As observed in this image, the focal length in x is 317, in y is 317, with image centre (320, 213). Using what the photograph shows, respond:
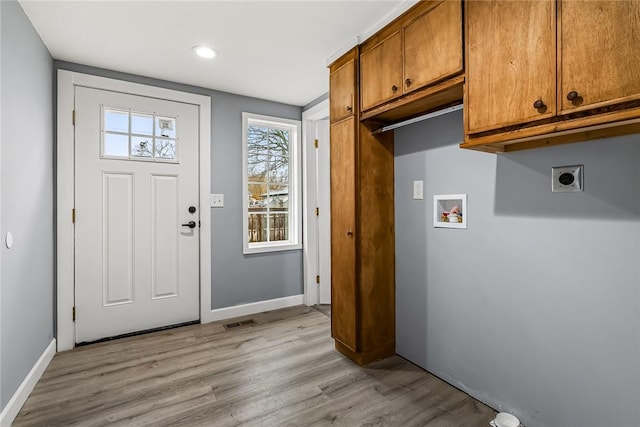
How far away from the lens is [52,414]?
1.76 metres

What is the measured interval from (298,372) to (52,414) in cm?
140

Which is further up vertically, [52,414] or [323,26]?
[323,26]

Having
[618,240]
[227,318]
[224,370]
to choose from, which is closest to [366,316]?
[224,370]

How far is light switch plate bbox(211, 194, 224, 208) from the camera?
317 cm

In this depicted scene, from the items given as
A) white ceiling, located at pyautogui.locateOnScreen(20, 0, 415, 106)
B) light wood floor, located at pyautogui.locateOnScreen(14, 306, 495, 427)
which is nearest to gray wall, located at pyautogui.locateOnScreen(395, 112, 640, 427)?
light wood floor, located at pyautogui.locateOnScreen(14, 306, 495, 427)

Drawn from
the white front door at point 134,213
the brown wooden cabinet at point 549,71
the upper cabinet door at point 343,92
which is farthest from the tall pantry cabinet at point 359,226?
the white front door at point 134,213

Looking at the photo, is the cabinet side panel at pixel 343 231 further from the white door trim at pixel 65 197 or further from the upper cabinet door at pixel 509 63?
the white door trim at pixel 65 197

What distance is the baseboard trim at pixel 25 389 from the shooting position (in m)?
1.63

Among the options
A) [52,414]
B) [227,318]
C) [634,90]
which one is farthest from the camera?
[227,318]

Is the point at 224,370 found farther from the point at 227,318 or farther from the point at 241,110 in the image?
the point at 241,110

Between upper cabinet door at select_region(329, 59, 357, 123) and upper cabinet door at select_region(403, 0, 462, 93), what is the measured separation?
477mm

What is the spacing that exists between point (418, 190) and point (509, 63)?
3.20 feet

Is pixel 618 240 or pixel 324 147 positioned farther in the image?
pixel 324 147

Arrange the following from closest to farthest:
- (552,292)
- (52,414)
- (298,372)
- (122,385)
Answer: (552,292) < (52,414) < (122,385) < (298,372)
